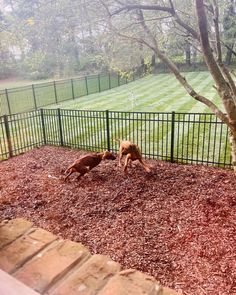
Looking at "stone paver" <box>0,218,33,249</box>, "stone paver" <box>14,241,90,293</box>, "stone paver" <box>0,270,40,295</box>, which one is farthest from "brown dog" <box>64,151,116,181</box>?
"stone paver" <box>0,270,40,295</box>

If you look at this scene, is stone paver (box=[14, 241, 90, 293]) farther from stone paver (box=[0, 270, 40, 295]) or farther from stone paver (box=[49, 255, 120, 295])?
stone paver (box=[0, 270, 40, 295])

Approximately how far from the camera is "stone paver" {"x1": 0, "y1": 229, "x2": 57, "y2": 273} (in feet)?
9.68

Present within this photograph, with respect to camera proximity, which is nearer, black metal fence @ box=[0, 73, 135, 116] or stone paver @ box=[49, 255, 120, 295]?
stone paver @ box=[49, 255, 120, 295]

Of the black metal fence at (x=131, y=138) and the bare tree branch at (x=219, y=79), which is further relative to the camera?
the black metal fence at (x=131, y=138)

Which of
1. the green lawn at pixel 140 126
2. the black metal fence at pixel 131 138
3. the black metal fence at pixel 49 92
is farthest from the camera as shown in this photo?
the black metal fence at pixel 49 92

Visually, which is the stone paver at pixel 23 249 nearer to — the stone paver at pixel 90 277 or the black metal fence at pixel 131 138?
the stone paver at pixel 90 277

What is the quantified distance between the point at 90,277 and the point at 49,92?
16.9 metres

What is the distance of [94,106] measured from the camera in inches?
589

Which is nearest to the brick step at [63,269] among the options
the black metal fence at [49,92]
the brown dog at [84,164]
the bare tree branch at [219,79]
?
the brown dog at [84,164]

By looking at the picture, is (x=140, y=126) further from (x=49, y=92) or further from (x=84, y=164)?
(x=49, y=92)

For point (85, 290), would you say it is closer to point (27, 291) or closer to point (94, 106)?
point (27, 291)

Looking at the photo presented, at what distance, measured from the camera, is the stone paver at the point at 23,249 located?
2.95 metres

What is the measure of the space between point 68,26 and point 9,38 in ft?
3.60

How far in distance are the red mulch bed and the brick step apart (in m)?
0.17
